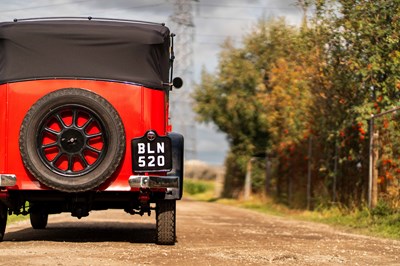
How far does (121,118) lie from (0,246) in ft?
7.56

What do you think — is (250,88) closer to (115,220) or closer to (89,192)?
(115,220)

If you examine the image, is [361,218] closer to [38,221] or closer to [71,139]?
[38,221]

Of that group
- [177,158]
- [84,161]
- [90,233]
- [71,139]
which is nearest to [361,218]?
[90,233]

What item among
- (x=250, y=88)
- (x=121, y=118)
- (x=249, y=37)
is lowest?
(x=121, y=118)

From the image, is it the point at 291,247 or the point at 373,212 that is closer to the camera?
the point at 291,247

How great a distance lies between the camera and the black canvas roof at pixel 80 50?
11.2m

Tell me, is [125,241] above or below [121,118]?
below

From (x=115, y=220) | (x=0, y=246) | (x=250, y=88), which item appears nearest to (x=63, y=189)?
(x=0, y=246)

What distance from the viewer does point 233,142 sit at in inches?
1623

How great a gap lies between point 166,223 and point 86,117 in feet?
6.34

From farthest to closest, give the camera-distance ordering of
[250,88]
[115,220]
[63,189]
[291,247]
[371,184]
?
→ [250,88] → [371,184] → [115,220] → [291,247] → [63,189]

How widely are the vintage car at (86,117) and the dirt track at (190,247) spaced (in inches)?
27.7

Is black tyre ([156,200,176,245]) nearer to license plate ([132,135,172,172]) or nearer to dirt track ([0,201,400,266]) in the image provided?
dirt track ([0,201,400,266])

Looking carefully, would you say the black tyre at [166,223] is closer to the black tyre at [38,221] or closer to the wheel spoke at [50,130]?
the wheel spoke at [50,130]
